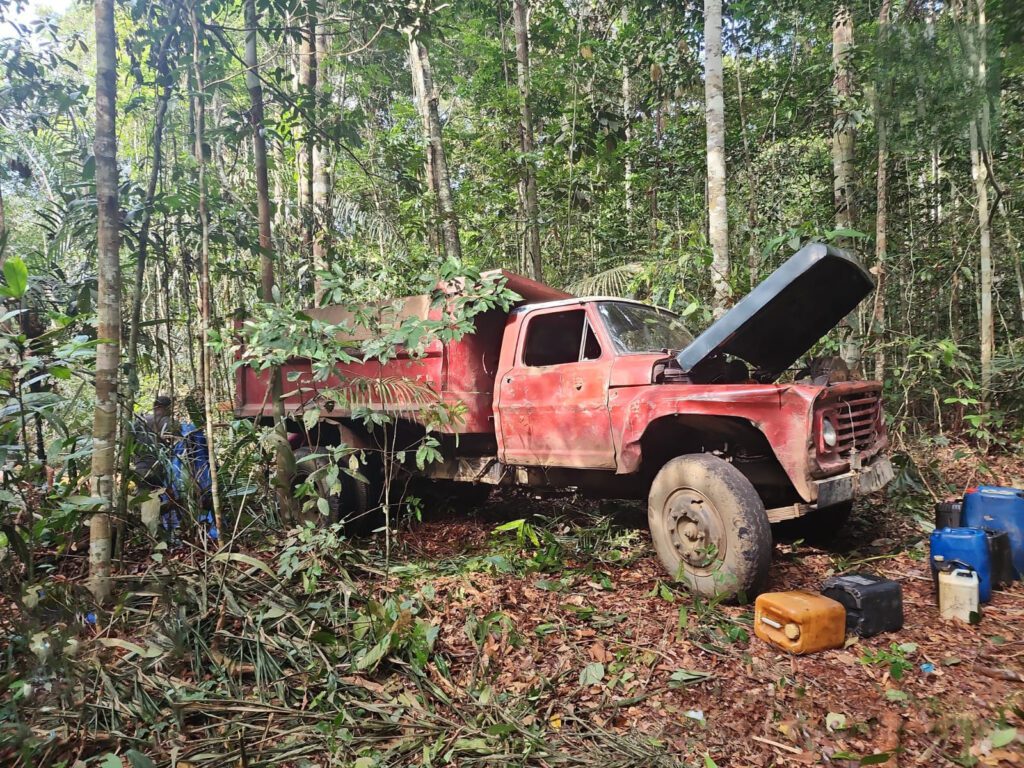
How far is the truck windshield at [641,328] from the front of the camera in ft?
14.6

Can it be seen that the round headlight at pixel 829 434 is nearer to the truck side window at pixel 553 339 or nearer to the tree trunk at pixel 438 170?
the truck side window at pixel 553 339

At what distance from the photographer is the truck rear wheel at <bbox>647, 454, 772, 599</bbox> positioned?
343cm

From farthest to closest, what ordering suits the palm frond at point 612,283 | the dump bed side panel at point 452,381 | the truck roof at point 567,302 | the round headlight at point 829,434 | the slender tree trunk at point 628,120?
1. the slender tree trunk at point 628,120
2. the palm frond at point 612,283
3. the dump bed side panel at point 452,381
4. the truck roof at point 567,302
5. the round headlight at point 829,434

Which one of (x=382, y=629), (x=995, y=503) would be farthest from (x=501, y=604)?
(x=995, y=503)

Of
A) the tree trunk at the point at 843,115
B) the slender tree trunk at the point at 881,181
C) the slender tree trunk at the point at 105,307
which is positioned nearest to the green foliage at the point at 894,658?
the slender tree trunk at the point at 105,307

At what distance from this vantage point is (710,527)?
142 inches

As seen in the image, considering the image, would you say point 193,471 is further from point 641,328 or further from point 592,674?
point 641,328

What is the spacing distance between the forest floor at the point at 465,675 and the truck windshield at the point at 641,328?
1.71 m

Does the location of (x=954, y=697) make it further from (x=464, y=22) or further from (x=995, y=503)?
(x=464, y=22)

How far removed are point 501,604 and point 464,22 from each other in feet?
32.4

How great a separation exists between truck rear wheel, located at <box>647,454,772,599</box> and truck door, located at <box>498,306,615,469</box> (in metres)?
0.52

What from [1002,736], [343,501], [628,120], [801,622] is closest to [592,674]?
[801,622]

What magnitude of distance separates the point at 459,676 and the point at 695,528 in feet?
5.55

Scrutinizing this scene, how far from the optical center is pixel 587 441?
430 cm
